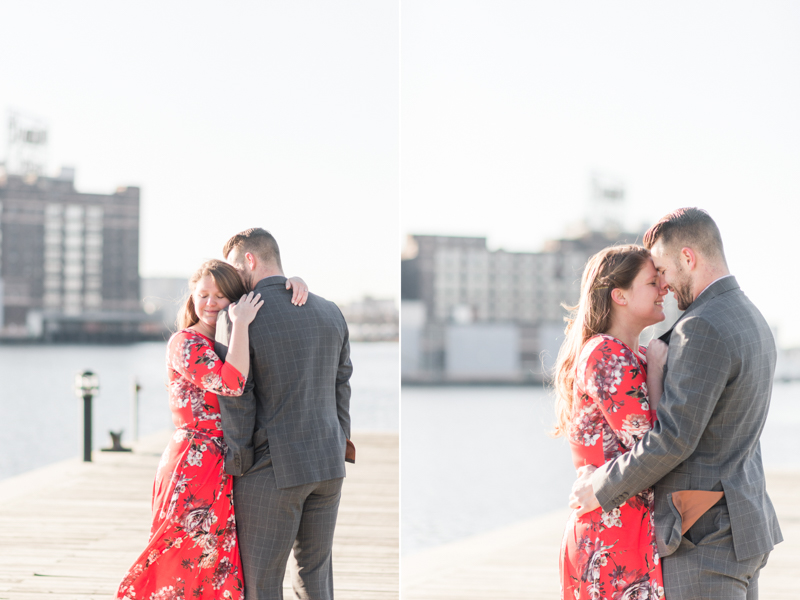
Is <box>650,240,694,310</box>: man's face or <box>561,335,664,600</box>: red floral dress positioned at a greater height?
<box>650,240,694,310</box>: man's face

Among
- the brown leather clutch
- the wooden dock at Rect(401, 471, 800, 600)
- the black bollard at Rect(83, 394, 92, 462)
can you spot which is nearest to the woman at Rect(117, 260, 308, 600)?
the brown leather clutch

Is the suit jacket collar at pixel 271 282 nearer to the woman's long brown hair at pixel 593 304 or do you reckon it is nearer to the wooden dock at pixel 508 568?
the woman's long brown hair at pixel 593 304

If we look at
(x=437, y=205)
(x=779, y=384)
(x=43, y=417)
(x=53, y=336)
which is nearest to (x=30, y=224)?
(x=53, y=336)

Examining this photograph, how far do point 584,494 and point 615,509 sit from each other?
82 mm

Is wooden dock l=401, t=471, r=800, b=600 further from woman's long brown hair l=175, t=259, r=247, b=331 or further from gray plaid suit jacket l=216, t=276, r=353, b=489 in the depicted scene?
woman's long brown hair l=175, t=259, r=247, b=331

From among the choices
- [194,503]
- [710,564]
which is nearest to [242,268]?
[194,503]

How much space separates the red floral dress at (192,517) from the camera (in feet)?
6.81

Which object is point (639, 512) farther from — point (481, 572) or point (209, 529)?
point (481, 572)

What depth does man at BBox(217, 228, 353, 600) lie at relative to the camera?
6.79 feet

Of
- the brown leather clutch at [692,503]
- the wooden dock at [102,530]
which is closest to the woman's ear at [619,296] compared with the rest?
the brown leather clutch at [692,503]

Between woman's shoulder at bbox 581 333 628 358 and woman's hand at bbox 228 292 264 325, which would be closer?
woman's shoulder at bbox 581 333 628 358

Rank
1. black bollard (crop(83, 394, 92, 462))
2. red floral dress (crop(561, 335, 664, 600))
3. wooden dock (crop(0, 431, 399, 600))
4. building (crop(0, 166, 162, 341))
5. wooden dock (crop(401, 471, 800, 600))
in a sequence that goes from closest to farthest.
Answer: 1. red floral dress (crop(561, 335, 664, 600))
2. wooden dock (crop(0, 431, 399, 600))
3. wooden dock (crop(401, 471, 800, 600))
4. black bollard (crop(83, 394, 92, 462))
5. building (crop(0, 166, 162, 341))

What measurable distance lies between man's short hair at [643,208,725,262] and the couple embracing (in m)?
0.97

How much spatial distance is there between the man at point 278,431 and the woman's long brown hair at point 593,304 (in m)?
0.65
